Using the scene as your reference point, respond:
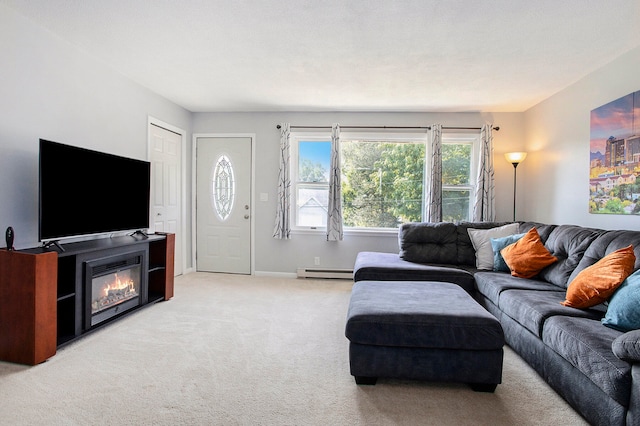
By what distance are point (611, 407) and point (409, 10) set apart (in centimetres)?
250

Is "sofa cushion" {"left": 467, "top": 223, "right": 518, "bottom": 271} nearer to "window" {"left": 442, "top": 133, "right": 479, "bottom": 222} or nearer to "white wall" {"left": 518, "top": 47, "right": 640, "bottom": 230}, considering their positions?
"white wall" {"left": 518, "top": 47, "right": 640, "bottom": 230}

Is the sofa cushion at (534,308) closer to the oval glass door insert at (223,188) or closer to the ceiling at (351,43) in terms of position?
the ceiling at (351,43)

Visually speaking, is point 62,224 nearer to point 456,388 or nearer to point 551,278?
point 456,388

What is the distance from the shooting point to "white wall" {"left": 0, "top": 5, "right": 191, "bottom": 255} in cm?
233

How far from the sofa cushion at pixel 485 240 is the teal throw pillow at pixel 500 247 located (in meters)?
0.07

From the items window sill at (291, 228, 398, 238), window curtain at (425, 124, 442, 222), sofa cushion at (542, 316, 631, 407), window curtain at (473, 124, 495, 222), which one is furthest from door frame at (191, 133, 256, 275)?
sofa cushion at (542, 316, 631, 407)

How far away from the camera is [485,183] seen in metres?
4.38

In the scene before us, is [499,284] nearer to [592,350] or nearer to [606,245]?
[606,245]

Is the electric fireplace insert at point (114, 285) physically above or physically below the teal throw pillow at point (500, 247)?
below

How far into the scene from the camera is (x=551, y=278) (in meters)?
2.76

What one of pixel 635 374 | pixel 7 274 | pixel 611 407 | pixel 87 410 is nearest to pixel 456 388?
pixel 611 407

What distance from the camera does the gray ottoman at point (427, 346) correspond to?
1862 millimetres

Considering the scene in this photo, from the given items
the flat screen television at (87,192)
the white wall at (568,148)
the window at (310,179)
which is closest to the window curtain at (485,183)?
the white wall at (568,148)

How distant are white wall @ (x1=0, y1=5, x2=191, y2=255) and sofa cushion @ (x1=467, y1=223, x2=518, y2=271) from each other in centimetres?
389
